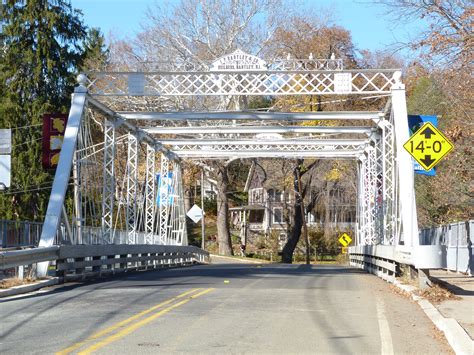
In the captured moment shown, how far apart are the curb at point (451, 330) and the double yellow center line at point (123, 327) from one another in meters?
4.30

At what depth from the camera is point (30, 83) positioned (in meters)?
47.2

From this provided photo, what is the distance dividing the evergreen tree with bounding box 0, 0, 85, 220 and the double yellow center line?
34.3 metres

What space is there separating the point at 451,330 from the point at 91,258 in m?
12.4

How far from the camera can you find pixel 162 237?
115ft

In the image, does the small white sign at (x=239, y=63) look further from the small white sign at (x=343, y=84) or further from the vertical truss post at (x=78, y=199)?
the vertical truss post at (x=78, y=199)

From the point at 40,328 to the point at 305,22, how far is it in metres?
41.0

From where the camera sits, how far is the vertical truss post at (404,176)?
17.8 meters

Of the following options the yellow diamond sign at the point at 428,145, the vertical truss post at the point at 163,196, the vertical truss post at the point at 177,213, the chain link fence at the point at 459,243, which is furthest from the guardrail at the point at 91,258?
the chain link fence at the point at 459,243

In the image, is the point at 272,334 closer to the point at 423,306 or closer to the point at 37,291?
the point at 423,306

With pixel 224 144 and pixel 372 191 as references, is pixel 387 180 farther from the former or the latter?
pixel 224 144

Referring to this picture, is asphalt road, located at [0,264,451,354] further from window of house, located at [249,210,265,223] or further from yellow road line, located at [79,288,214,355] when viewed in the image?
window of house, located at [249,210,265,223]

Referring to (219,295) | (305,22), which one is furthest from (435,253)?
(305,22)

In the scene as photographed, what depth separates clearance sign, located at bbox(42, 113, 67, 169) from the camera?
3082 centimetres

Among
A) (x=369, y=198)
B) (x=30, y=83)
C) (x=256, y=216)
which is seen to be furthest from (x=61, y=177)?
(x=256, y=216)
